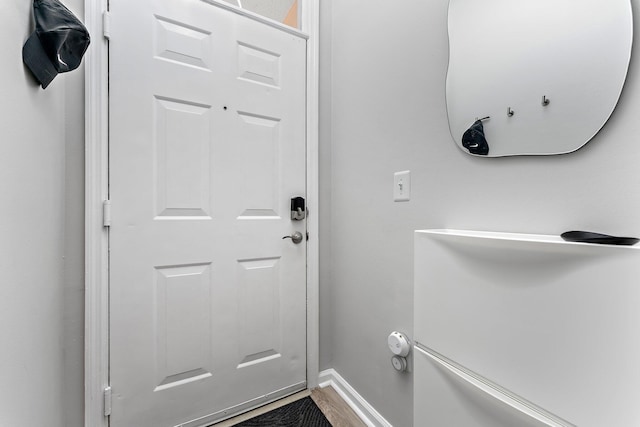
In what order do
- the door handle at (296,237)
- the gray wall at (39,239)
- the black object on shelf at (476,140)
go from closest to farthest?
the gray wall at (39,239), the black object on shelf at (476,140), the door handle at (296,237)

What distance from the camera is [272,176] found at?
1445mm

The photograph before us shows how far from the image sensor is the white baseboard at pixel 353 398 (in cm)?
127

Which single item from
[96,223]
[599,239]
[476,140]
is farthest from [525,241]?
[96,223]

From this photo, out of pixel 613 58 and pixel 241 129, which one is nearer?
pixel 613 58

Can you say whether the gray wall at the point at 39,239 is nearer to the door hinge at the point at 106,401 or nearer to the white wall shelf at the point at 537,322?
the door hinge at the point at 106,401

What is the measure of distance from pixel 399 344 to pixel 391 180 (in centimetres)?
69

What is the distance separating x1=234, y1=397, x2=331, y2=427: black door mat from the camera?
129 cm

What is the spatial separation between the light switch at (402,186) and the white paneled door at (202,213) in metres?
0.56

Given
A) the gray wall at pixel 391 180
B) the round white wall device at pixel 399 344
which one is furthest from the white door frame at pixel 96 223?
the round white wall device at pixel 399 344

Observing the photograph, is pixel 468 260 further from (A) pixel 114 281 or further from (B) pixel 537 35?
(A) pixel 114 281

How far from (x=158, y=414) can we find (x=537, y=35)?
1.94 m

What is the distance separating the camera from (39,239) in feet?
2.57

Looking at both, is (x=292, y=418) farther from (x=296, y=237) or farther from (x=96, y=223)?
(x=96, y=223)

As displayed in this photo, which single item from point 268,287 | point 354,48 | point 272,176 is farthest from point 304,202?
point 354,48
